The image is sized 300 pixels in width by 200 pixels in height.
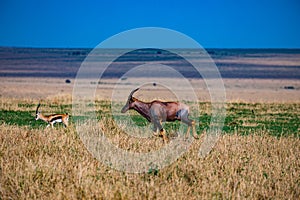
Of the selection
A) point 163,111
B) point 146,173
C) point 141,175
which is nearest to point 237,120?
point 163,111

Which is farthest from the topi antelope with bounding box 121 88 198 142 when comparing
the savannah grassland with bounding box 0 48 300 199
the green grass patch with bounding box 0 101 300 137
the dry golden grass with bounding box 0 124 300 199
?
the dry golden grass with bounding box 0 124 300 199

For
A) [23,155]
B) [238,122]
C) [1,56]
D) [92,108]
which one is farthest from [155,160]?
[1,56]

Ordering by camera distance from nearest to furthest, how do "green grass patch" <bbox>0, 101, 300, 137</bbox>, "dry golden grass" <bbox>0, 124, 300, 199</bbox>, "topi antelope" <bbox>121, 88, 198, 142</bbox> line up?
"dry golden grass" <bbox>0, 124, 300, 199</bbox>, "topi antelope" <bbox>121, 88, 198, 142</bbox>, "green grass patch" <bbox>0, 101, 300, 137</bbox>

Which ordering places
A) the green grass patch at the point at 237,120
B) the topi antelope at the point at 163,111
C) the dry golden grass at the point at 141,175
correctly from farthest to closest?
the green grass patch at the point at 237,120 → the topi antelope at the point at 163,111 → the dry golden grass at the point at 141,175

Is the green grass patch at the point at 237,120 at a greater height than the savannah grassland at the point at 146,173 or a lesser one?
greater

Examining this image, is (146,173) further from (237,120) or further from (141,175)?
(237,120)

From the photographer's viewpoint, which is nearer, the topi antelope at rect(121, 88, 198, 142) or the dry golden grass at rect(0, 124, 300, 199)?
the dry golden grass at rect(0, 124, 300, 199)

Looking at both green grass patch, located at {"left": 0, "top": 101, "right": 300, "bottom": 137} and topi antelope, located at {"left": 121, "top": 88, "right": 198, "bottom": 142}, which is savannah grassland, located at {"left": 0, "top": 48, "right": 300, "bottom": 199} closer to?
topi antelope, located at {"left": 121, "top": 88, "right": 198, "bottom": 142}

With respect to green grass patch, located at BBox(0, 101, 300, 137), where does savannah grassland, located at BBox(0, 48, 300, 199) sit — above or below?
below

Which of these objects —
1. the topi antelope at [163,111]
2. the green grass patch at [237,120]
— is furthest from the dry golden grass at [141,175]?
the green grass patch at [237,120]

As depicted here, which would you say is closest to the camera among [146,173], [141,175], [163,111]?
[141,175]

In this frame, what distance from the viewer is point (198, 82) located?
7850 cm

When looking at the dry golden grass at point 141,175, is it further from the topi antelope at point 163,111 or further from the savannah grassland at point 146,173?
the topi antelope at point 163,111

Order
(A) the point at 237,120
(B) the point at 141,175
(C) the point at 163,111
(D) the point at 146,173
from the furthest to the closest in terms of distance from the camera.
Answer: (A) the point at 237,120 < (C) the point at 163,111 < (D) the point at 146,173 < (B) the point at 141,175
